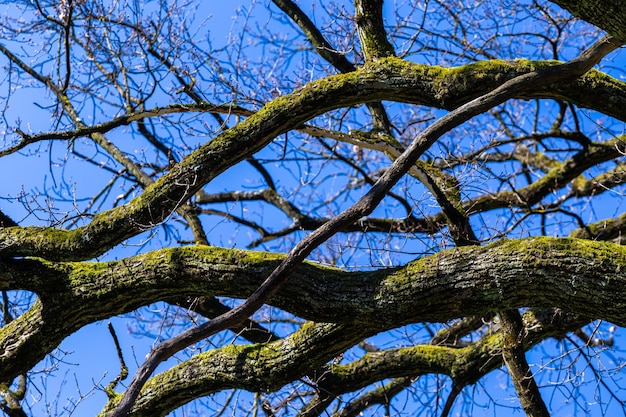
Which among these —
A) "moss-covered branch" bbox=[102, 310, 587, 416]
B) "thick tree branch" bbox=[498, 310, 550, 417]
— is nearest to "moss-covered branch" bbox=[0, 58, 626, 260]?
"moss-covered branch" bbox=[102, 310, 587, 416]

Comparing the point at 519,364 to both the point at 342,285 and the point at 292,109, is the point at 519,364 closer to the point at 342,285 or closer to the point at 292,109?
the point at 342,285

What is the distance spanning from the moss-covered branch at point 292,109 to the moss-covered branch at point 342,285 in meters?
0.18

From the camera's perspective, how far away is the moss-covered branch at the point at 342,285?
3.56 meters

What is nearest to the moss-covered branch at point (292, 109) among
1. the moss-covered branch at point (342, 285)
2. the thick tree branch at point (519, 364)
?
the moss-covered branch at point (342, 285)

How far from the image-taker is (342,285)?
3.94 meters

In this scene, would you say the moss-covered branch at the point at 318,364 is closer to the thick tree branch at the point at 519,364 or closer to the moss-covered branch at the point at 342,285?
the thick tree branch at the point at 519,364

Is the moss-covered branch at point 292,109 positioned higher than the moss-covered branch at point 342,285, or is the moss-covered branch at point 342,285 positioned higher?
the moss-covered branch at point 292,109

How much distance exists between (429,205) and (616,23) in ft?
5.41

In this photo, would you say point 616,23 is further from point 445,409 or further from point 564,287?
point 445,409

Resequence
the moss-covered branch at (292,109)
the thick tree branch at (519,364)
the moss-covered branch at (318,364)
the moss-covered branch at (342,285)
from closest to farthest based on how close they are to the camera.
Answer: the moss-covered branch at (342,285)
the moss-covered branch at (292,109)
the moss-covered branch at (318,364)
the thick tree branch at (519,364)

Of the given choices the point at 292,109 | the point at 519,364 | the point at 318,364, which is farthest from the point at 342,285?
the point at 519,364

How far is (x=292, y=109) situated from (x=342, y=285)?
1.02 m

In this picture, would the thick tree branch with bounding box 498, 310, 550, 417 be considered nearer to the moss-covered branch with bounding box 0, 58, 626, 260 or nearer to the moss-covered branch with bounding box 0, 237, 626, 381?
the moss-covered branch with bounding box 0, 237, 626, 381

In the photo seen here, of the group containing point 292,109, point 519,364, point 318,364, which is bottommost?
point 318,364
